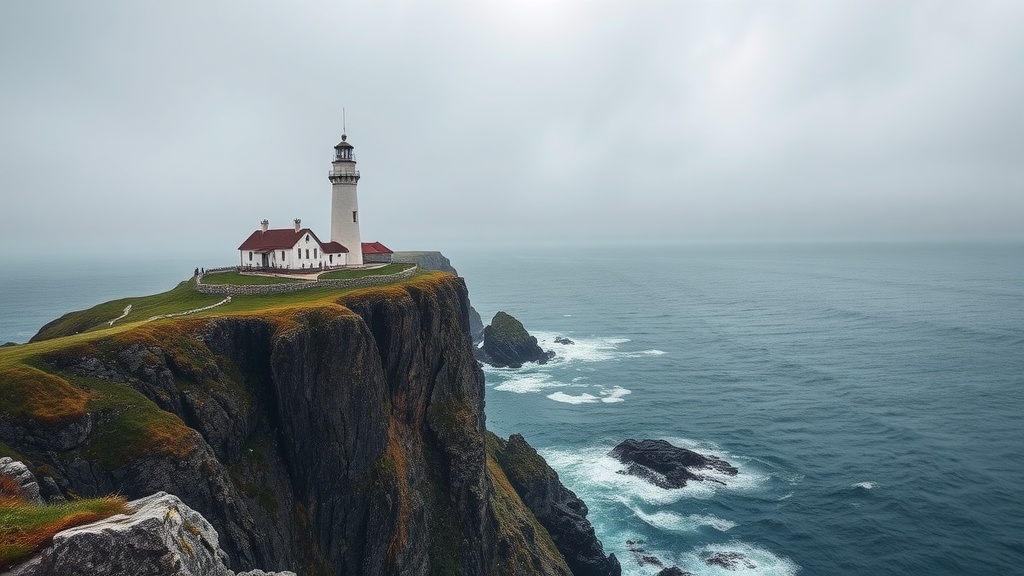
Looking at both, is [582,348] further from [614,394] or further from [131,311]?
[131,311]

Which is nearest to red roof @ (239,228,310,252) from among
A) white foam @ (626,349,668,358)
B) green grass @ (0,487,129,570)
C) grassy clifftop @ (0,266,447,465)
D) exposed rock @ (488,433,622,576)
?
grassy clifftop @ (0,266,447,465)

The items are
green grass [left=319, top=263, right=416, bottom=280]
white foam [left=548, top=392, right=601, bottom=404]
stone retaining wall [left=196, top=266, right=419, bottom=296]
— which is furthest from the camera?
white foam [left=548, top=392, right=601, bottom=404]

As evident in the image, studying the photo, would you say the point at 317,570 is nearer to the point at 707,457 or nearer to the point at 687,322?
the point at 707,457

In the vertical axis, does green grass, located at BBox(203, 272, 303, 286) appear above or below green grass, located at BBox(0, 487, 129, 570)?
above

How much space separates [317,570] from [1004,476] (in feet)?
249

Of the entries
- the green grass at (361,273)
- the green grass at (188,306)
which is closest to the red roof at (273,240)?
the green grass at (361,273)

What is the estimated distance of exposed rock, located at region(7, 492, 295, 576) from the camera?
1346cm

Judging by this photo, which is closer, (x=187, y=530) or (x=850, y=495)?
(x=187, y=530)

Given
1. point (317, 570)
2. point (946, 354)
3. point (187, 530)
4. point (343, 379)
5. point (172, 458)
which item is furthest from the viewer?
point (946, 354)

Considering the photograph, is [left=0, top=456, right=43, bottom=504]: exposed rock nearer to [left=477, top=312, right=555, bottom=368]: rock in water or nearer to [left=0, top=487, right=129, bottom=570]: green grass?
[left=0, top=487, right=129, bottom=570]: green grass

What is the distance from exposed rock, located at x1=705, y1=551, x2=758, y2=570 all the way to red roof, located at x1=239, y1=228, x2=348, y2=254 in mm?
55151

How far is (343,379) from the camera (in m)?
39.3

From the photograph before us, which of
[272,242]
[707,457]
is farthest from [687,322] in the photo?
[272,242]

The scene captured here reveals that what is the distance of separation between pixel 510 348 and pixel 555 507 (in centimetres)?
7141
